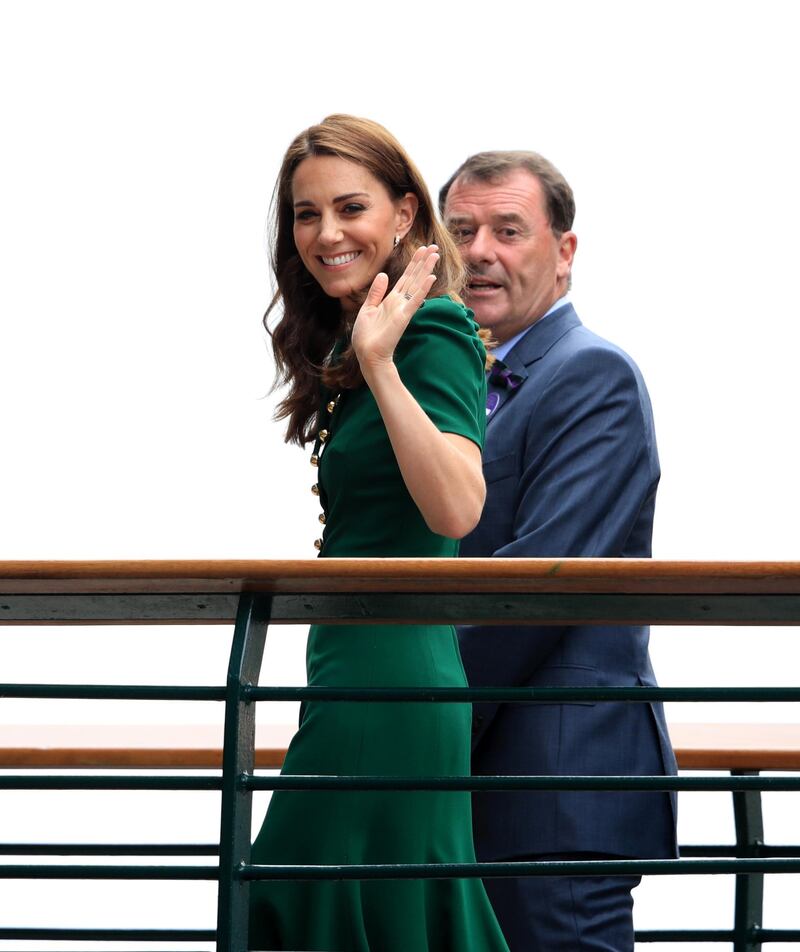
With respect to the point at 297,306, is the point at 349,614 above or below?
below

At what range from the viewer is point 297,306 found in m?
2.41

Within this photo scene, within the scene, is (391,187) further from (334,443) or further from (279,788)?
(279,788)

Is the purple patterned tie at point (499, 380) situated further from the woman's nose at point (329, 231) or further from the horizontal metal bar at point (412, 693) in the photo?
the horizontal metal bar at point (412, 693)

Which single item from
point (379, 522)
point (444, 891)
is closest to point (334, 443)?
point (379, 522)

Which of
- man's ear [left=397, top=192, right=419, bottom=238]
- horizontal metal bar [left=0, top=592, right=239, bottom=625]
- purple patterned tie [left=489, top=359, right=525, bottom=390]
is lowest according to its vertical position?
horizontal metal bar [left=0, top=592, right=239, bottom=625]

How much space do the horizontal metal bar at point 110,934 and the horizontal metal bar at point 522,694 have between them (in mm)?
358

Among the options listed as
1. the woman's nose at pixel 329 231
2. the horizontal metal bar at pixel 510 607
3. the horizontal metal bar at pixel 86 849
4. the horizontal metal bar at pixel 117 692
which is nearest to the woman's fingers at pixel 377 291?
the woman's nose at pixel 329 231

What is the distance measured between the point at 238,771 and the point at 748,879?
178 centimetres

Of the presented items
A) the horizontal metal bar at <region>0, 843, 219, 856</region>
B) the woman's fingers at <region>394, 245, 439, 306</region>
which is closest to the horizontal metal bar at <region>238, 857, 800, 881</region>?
the horizontal metal bar at <region>0, 843, 219, 856</region>

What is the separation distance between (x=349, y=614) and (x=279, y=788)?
0.21 m

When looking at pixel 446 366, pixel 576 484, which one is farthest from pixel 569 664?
pixel 446 366

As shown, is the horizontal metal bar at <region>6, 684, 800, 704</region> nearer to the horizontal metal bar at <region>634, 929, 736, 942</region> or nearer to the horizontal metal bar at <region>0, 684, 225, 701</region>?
the horizontal metal bar at <region>0, 684, 225, 701</region>

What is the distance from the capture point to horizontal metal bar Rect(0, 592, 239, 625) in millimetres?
1835

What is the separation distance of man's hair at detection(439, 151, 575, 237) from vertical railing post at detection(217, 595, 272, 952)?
61.9 inches
